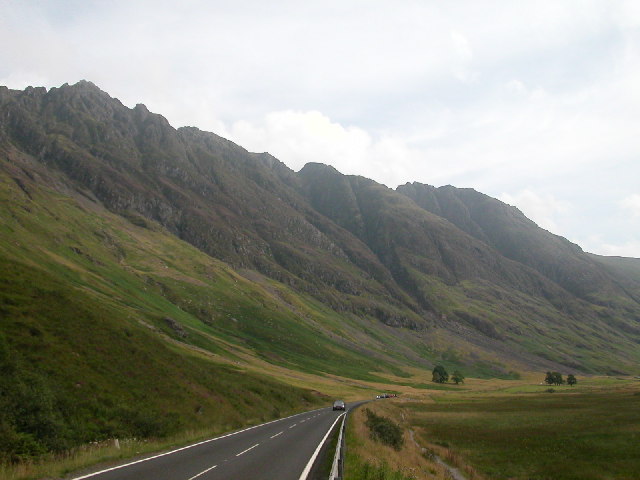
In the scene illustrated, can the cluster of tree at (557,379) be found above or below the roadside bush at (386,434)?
below

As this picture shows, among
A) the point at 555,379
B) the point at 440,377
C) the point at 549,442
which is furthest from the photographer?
the point at 440,377

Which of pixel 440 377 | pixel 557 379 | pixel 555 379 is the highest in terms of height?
pixel 557 379

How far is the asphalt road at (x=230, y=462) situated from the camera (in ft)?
57.0

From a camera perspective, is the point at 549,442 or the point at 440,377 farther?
the point at 440,377

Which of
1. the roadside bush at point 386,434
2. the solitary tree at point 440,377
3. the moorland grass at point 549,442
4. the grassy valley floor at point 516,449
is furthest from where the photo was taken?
the solitary tree at point 440,377

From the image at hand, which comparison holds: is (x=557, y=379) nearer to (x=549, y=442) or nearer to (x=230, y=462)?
(x=549, y=442)

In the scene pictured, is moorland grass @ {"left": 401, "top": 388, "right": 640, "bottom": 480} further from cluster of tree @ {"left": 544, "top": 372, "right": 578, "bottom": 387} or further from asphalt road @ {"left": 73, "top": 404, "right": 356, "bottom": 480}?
cluster of tree @ {"left": 544, "top": 372, "right": 578, "bottom": 387}

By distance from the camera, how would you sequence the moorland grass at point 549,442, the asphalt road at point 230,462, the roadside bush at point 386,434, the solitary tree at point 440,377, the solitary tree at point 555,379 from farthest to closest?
the solitary tree at point 440,377 → the solitary tree at point 555,379 → the roadside bush at point 386,434 → the moorland grass at point 549,442 → the asphalt road at point 230,462

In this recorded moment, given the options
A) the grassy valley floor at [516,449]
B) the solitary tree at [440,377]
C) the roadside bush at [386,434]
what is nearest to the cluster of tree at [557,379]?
the solitary tree at [440,377]

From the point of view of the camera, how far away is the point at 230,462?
68.4 ft

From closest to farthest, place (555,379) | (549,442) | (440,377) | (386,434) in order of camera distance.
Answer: (386,434) < (549,442) < (555,379) < (440,377)

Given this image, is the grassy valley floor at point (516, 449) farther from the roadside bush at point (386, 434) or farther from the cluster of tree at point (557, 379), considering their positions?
the cluster of tree at point (557, 379)

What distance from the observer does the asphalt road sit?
1738 centimetres

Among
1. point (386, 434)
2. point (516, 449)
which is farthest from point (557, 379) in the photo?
point (386, 434)
